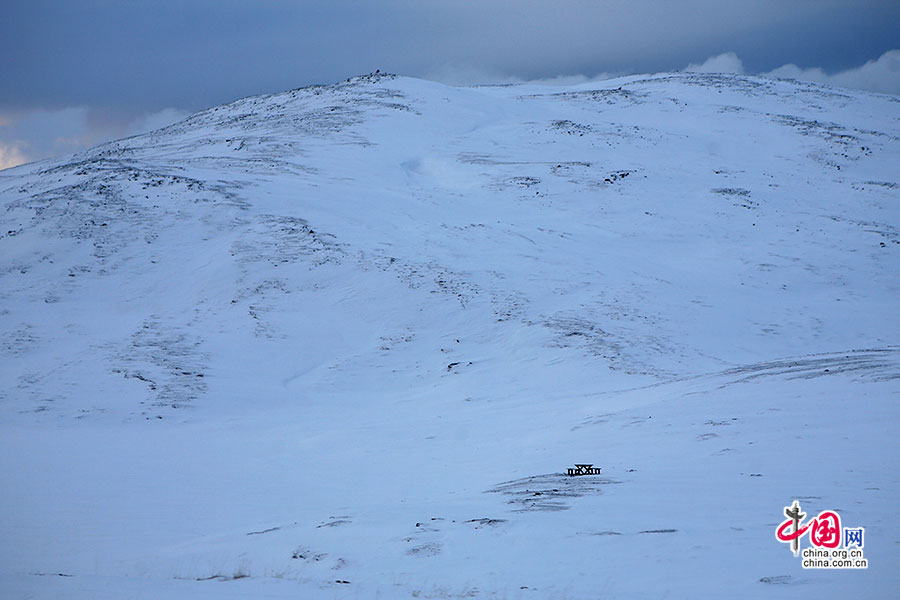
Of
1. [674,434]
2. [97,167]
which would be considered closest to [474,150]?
[97,167]

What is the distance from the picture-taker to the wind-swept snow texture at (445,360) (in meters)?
8.10

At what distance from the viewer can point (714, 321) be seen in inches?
839

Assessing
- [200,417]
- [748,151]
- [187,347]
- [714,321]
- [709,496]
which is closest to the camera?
[709,496]

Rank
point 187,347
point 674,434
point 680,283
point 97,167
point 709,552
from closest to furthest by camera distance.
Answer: point 709,552, point 674,434, point 187,347, point 680,283, point 97,167

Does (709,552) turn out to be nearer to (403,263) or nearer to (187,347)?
(187,347)

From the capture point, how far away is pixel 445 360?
19750mm

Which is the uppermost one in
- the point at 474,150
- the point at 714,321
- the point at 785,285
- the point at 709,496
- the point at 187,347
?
the point at 474,150

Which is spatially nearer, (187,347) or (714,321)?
(187,347)

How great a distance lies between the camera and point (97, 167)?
30.1 meters

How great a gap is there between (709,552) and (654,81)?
58415mm

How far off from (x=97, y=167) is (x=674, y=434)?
27031 mm

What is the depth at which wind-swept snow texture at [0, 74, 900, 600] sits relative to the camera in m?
8.10

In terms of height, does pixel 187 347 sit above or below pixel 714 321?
below

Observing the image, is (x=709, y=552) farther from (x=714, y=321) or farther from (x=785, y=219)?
(x=785, y=219)
